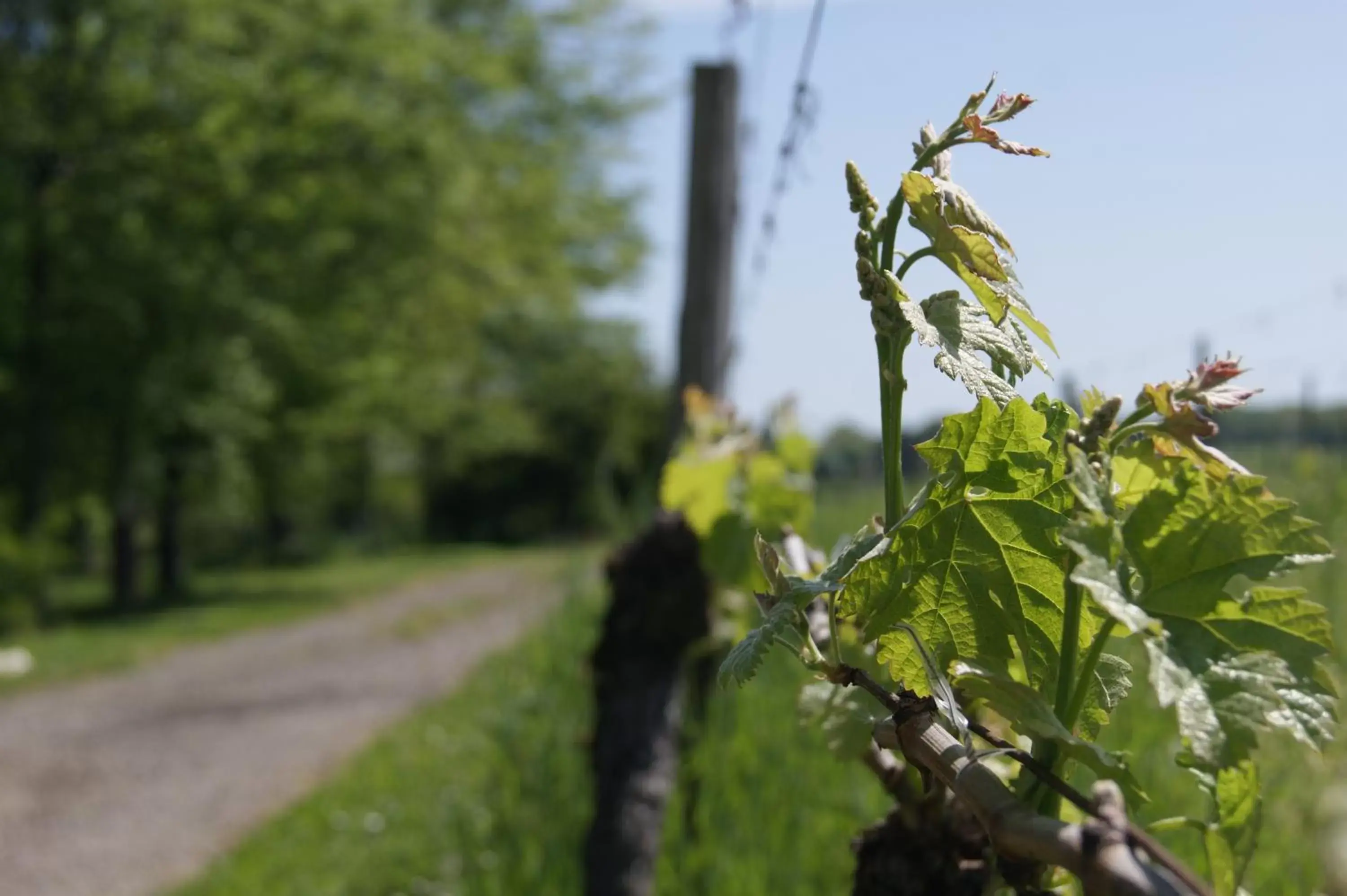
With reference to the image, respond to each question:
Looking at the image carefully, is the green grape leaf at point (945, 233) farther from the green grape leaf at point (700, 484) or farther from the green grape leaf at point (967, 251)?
the green grape leaf at point (700, 484)

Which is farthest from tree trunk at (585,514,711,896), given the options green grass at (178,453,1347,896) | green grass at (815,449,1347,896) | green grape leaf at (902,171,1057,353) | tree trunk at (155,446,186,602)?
tree trunk at (155,446,186,602)

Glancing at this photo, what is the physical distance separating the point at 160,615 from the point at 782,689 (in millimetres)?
14270

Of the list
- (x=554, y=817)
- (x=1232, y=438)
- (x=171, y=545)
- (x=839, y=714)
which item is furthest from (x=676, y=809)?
(x=171, y=545)

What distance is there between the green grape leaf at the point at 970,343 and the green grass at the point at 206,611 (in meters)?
12.2

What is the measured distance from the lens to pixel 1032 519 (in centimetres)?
60

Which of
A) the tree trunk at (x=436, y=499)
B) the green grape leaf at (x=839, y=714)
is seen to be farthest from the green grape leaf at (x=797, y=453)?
the tree trunk at (x=436, y=499)

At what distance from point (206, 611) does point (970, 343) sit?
1782 cm

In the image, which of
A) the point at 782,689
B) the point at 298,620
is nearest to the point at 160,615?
the point at 298,620

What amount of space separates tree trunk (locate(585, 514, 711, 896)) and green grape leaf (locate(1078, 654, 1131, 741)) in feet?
6.85

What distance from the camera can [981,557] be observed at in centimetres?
60

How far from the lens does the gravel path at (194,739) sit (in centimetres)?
704

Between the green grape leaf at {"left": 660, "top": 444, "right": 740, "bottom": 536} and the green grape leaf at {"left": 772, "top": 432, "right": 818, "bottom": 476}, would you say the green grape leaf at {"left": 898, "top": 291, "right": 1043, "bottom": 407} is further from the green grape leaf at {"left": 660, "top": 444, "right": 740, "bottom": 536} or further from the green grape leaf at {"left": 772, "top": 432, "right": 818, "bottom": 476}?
the green grape leaf at {"left": 772, "top": 432, "right": 818, "bottom": 476}

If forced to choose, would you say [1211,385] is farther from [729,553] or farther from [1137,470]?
[729,553]

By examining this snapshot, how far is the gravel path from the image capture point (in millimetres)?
7039
